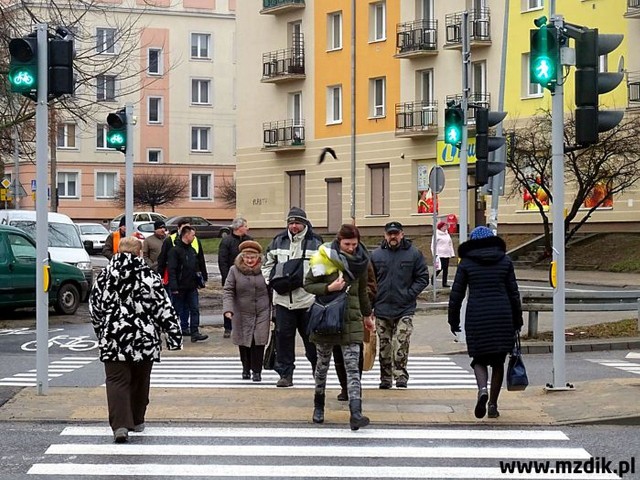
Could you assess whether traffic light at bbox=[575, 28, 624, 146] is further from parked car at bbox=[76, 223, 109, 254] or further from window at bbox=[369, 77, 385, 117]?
parked car at bbox=[76, 223, 109, 254]

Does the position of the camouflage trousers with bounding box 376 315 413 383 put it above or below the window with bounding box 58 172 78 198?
below

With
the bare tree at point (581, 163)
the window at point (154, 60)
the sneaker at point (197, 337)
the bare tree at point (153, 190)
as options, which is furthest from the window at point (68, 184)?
the sneaker at point (197, 337)

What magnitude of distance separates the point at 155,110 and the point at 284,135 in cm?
2280

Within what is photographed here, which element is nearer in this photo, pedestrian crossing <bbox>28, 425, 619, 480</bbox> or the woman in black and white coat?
pedestrian crossing <bbox>28, 425, 619, 480</bbox>

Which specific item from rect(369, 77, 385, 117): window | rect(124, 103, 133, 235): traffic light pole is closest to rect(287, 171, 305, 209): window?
rect(369, 77, 385, 117): window

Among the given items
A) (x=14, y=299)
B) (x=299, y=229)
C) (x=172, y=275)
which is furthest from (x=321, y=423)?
(x=14, y=299)

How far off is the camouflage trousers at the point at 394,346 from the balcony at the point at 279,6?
44.3 meters

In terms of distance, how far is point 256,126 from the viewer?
2371 inches

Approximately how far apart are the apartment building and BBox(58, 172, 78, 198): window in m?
0.06

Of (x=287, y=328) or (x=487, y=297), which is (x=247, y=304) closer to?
(x=287, y=328)

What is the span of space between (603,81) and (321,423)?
4.75 m

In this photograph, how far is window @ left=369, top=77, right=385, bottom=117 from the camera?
53.0 m

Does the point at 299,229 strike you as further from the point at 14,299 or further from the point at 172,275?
the point at 14,299

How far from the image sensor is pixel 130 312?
10352 mm
